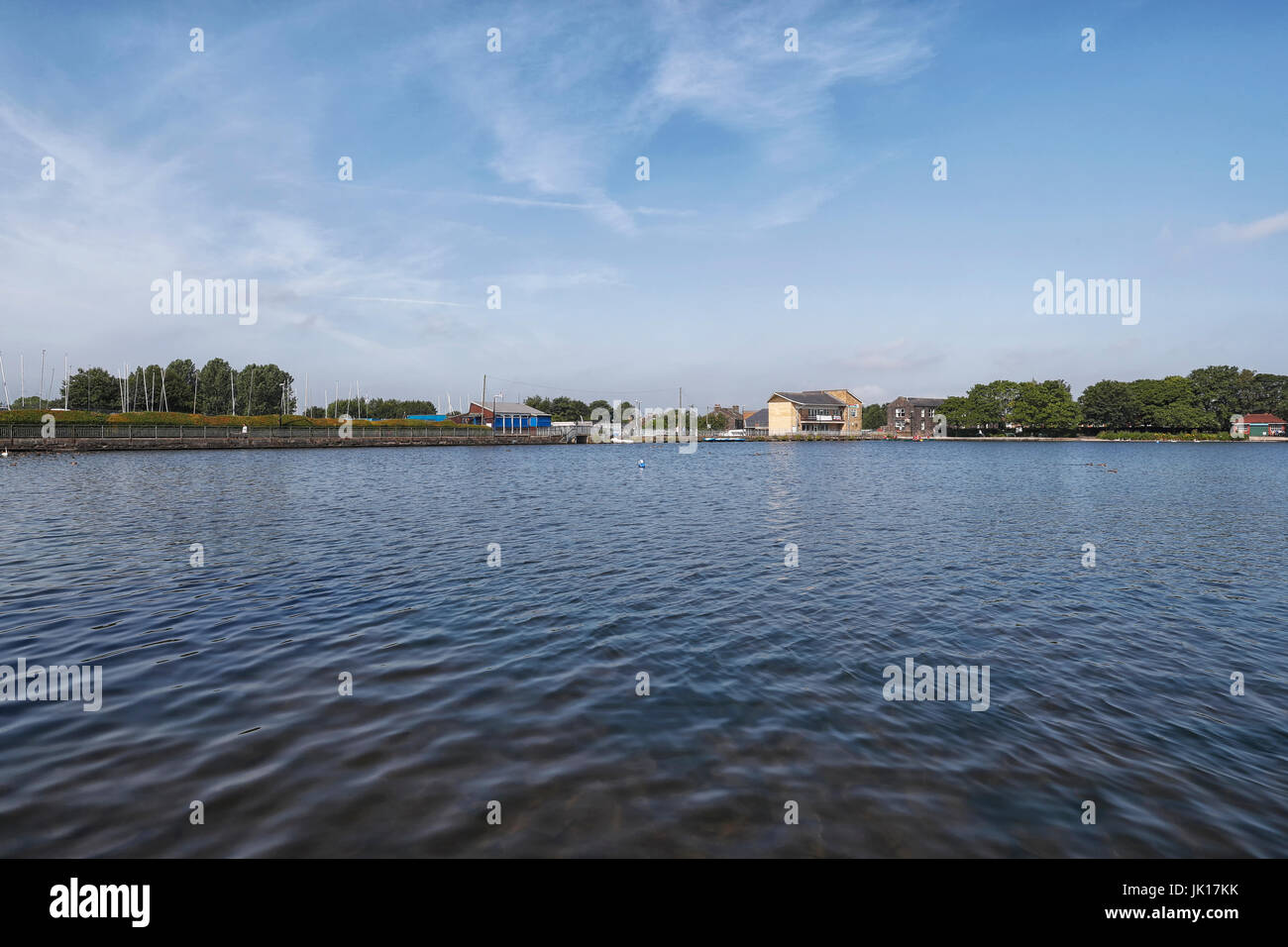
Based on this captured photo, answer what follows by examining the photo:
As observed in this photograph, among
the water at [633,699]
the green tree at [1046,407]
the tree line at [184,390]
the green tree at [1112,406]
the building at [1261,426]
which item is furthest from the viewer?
the green tree at [1046,407]

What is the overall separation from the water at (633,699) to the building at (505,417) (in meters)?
144

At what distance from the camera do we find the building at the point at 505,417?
167 meters

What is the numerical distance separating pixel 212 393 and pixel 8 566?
173696 mm

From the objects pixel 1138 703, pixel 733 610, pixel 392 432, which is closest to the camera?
pixel 1138 703

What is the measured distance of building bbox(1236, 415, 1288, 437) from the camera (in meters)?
175

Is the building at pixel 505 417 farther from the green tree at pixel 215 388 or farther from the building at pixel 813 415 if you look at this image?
the building at pixel 813 415

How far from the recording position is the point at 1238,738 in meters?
8.95

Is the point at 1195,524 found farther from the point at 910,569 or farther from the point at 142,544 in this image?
the point at 142,544

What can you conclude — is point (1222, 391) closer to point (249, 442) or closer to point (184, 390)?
point (249, 442)

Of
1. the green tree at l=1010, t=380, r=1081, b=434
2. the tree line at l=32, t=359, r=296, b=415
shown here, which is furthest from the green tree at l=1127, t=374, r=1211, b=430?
the tree line at l=32, t=359, r=296, b=415

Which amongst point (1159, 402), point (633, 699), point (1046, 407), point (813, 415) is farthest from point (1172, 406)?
point (633, 699)

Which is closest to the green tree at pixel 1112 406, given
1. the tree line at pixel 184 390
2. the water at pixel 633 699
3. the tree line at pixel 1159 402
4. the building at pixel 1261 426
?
the tree line at pixel 1159 402

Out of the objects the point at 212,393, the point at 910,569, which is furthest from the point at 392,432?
the point at 910,569

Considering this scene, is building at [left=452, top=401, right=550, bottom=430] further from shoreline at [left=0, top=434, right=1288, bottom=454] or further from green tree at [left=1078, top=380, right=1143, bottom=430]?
green tree at [left=1078, top=380, right=1143, bottom=430]
